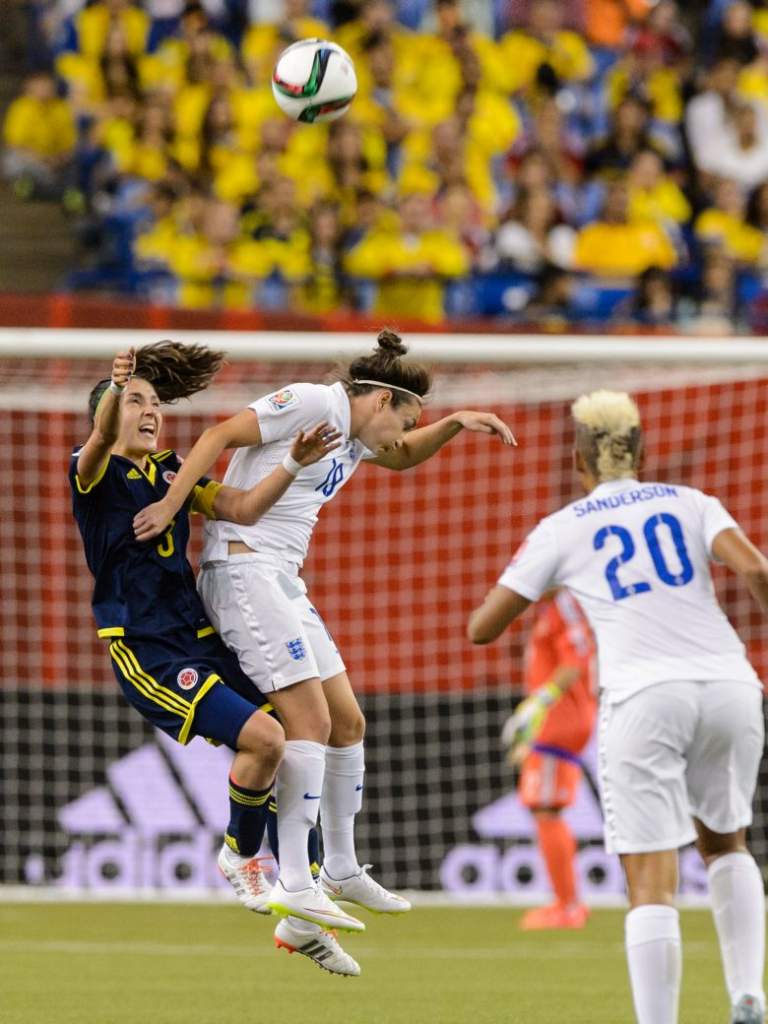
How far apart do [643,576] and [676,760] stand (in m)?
0.59

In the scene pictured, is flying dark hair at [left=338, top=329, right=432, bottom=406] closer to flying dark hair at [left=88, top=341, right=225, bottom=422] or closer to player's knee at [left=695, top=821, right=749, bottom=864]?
flying dark hair at [left=88, top=341, right=225, bottom=422]

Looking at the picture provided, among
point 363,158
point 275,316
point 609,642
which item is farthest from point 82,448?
point 363,158

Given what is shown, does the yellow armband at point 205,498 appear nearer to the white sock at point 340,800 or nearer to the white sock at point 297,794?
the white sock at point 297,794

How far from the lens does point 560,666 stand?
1094 centimetres

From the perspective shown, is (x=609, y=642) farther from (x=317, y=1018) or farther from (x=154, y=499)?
(x=317, y=1018)

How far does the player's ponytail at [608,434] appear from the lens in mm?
6188

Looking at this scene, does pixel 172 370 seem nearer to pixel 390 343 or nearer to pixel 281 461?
pixel 281 461

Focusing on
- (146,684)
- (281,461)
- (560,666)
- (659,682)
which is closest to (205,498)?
(281,461)

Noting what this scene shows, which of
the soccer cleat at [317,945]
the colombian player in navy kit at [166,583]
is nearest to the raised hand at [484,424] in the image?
the colombian player in navy kit at [166,583]

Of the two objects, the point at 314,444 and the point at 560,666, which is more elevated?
the point at 314,444

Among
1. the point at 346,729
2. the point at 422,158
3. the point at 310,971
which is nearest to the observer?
the point at 346,729

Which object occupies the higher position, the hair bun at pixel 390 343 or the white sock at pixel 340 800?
the hair bun at pixel 390 343

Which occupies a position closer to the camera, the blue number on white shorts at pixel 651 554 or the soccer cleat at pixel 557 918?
the blue number on white shorts at pixel 651 554

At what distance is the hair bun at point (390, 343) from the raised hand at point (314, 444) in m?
0.59
